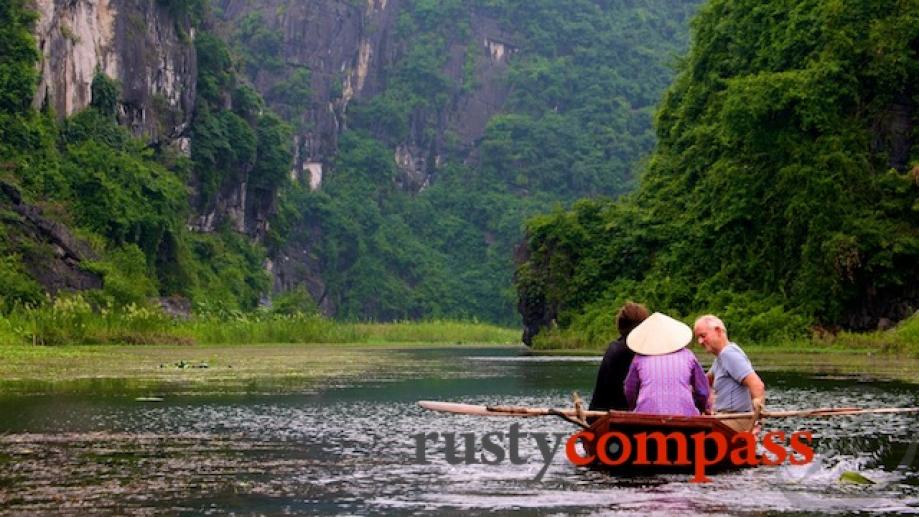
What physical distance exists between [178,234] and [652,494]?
221 feet

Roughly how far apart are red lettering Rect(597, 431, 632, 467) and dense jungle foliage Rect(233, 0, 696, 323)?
10665cm

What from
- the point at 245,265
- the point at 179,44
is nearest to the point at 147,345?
the point at 179,44

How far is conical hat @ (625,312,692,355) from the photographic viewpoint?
13547 mm

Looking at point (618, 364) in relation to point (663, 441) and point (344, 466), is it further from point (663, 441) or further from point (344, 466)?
point (344, 466)

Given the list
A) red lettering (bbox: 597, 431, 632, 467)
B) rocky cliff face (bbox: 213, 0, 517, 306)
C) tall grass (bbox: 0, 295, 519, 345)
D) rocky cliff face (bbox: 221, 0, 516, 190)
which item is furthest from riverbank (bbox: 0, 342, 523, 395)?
rocky cliff face (bbox: 221, 0, 516, 190)

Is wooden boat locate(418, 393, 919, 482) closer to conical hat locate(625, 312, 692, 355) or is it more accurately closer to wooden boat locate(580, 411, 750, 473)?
wooden boat locate(580, 411, 750, 473)

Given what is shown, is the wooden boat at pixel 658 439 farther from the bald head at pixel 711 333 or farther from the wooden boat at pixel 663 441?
the bald head at pixel 711 333

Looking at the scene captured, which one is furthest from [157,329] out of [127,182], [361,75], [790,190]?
[361,75]

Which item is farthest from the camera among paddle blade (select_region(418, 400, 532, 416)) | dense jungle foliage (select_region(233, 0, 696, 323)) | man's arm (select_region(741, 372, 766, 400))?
dense jungle foliage (select_region(233, 0, 696, 323))

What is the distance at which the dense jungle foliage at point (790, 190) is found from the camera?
45.4m

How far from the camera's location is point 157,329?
5006 centimetres

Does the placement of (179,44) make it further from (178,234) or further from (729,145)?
(729,145)

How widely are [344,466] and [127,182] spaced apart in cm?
5955

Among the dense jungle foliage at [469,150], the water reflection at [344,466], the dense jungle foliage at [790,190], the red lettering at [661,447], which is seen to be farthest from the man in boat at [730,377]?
the dense jungle foliage at [469,150]
